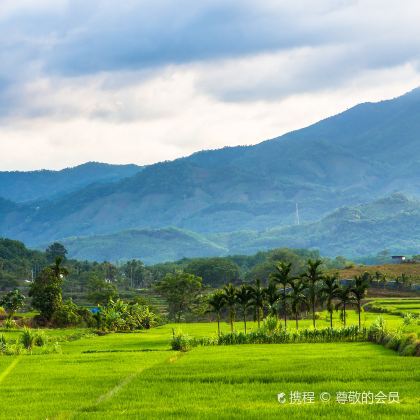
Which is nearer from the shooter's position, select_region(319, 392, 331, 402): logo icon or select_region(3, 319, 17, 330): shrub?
select_region(319, 392, 331, 402): logo icon

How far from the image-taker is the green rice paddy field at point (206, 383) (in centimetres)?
3189

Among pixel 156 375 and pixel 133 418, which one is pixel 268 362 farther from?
pixel 133 418

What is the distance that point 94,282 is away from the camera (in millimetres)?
181500

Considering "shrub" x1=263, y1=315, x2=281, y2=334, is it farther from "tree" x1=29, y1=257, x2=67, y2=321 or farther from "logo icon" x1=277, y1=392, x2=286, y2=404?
"tree" x1=29, y1=257, x2=67, y2=321

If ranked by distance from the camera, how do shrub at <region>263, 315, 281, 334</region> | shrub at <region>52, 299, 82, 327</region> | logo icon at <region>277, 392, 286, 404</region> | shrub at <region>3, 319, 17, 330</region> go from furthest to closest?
shrub at <region>52, 299, 82, 327</region> → shrub at <region>3, 319, 17, 330</region> → shrub at <region>263, 315, 281, 334</region> → logo icon at <region>277, 392, 286, 404</region>

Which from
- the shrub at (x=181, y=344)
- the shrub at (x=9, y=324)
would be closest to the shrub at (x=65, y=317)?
the shrub at (x=9, y=324)

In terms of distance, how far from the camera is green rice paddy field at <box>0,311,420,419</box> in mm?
31891

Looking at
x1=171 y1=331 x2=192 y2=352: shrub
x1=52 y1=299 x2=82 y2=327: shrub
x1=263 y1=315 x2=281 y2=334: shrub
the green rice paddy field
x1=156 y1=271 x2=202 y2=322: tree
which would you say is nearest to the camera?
the green rice paddy field

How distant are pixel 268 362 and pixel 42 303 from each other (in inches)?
2798

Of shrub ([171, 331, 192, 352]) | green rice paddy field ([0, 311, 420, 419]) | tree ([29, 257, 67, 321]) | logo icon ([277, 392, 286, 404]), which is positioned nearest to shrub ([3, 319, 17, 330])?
tree ([29, 257, 67, 321])

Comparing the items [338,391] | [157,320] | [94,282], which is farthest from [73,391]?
[94,282]

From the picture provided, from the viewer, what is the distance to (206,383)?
41.2 meters

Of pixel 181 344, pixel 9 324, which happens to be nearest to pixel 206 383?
pixel 181 344

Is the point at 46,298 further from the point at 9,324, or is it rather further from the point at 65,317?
the point at 9,324
